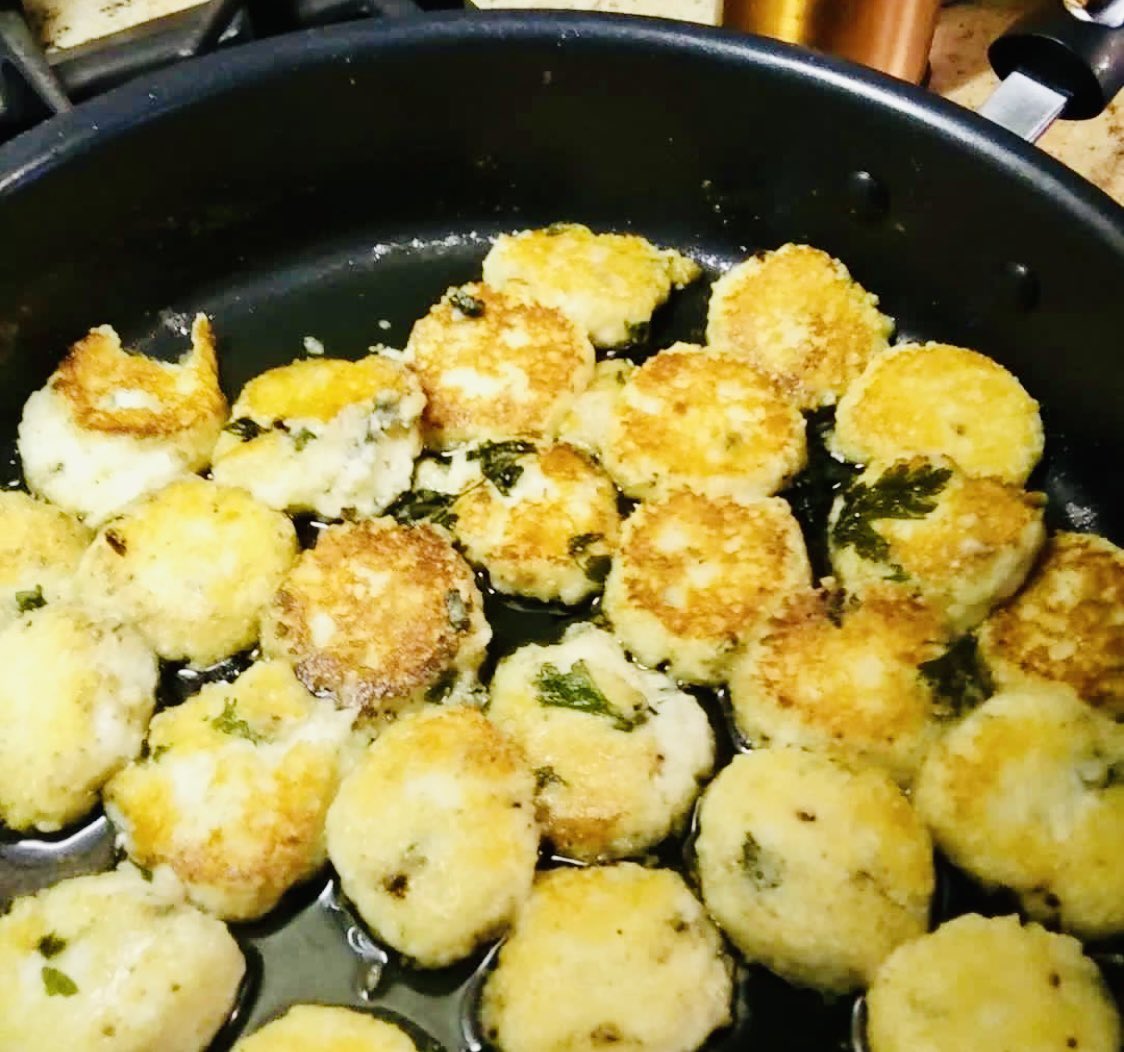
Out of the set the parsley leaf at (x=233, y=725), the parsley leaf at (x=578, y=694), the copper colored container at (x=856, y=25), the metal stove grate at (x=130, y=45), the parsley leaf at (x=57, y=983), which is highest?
the metal stove grate at (x=130, y=45)

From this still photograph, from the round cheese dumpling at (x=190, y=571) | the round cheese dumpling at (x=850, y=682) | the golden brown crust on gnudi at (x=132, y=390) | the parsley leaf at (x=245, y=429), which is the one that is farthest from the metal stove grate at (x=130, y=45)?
the round cheese dumpling at (x=850, y=682)

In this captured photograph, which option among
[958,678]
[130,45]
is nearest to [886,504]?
[958,678]

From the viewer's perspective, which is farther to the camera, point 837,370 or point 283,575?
point 837,370

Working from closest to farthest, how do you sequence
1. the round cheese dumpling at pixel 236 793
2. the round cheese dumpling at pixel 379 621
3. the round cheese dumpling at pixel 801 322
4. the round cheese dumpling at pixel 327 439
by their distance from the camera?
the round cheese dumpling at pixel 236 793 < the round cheese dumpling at pixel 379 621 < the round cheese dumpling at pixel 327 439 < the round cheese dumpling at pixel 801 322

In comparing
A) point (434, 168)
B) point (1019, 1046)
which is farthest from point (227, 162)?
point (1019, 1046)

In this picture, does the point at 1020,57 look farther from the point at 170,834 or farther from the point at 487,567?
the point at 170,834

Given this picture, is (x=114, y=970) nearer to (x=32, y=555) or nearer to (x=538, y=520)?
(x=32, y=555)

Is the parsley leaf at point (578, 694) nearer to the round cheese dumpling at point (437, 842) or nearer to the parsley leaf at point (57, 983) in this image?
the round cheese dumpling at point (437, 842)
